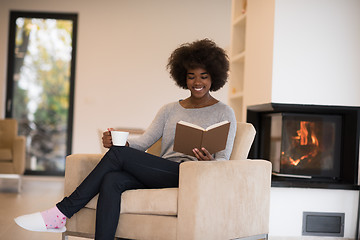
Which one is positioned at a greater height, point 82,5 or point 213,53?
point 82,5

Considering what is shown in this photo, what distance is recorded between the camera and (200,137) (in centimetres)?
233

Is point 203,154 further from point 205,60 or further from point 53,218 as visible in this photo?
point 53,218

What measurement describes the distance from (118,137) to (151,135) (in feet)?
1.31

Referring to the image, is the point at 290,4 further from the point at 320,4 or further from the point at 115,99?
the point at 115,99

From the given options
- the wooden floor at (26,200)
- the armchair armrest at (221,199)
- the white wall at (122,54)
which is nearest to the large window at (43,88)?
the white wall at (122,54)

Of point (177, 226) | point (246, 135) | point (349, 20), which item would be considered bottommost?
point (177, 226)

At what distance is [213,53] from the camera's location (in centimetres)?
276

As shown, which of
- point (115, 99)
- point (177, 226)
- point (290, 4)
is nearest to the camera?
point (177, 226)

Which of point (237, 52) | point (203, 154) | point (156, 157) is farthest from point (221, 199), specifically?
point (237, 52)

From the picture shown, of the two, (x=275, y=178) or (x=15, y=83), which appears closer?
(x=275, y=178)

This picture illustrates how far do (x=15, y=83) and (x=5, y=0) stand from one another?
3.88 feet

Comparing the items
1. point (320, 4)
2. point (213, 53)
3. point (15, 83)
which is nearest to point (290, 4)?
point (320, 4)

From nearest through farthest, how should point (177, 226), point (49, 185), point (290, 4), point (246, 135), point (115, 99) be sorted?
point (177, 226), point (246, 135), point (290, 4), point (49, 185), point (115, 99)

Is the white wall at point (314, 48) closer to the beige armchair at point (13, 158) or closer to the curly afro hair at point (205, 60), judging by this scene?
the curly afro hair at point (205, 60)
